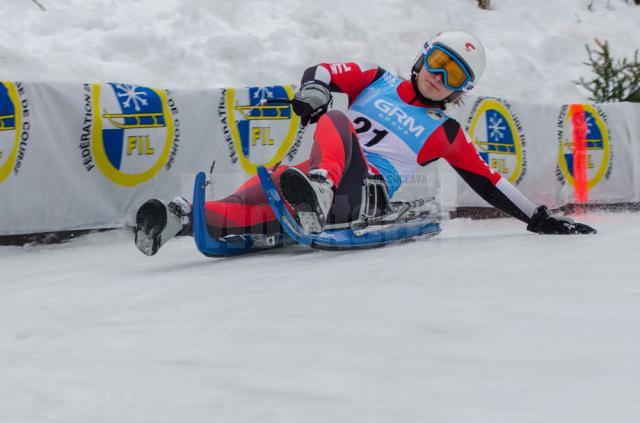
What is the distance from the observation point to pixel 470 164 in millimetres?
4750

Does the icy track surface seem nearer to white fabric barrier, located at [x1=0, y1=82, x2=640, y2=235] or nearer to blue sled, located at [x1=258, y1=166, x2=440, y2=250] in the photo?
blue sled, located at [x1=258, y1=166, x2=440, y2=250]

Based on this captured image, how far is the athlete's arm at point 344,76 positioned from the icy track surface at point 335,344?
1.28 metres

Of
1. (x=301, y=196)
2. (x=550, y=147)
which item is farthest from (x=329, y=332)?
(x=550, y=147)

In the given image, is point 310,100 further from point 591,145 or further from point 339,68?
point 591,145

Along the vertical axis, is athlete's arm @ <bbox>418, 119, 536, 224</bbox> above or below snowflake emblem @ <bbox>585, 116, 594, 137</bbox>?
below

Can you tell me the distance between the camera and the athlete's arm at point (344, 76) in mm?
Result: 4551

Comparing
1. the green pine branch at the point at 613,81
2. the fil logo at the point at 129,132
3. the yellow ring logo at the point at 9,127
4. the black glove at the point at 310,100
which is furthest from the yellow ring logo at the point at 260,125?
the green pine branch at the point at 613,81

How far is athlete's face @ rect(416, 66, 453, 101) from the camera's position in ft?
15.0

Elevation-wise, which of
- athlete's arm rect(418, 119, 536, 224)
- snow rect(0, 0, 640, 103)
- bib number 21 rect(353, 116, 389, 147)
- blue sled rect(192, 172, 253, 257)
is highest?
snow rect(0, 0, 640, 103)

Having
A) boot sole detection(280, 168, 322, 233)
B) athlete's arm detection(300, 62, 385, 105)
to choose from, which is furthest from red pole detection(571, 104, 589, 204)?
boot sole detection(280, 168, 322, 233)

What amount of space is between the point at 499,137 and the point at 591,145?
1056mm

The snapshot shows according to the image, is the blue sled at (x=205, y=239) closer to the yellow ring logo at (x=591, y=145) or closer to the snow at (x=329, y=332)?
the snow at (x=329, y=332)

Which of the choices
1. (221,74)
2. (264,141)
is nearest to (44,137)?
(264,141)

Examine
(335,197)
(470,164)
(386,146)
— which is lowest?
(335,197)
